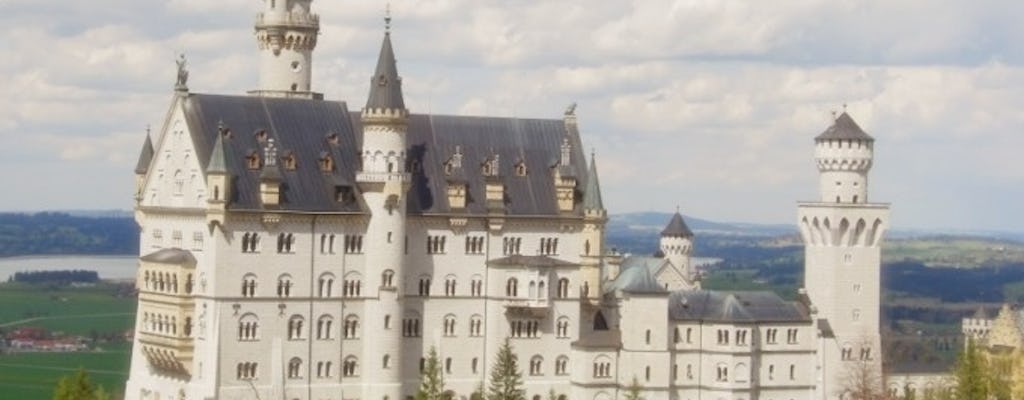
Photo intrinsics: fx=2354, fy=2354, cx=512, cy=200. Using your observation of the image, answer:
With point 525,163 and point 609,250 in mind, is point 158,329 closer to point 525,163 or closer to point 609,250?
point 525,163

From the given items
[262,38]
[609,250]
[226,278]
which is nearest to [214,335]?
[226,278]

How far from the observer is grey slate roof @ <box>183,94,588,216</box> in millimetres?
111750

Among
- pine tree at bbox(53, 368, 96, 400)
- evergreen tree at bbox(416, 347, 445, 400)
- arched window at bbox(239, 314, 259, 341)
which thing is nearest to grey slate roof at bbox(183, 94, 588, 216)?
arched window at bbox(239, 314, 259, 341)

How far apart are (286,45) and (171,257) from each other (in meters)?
15.0

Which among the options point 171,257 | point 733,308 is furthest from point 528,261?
point 171,257

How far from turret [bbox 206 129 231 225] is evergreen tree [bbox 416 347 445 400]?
12.4 m

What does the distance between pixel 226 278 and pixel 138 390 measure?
11.3 m

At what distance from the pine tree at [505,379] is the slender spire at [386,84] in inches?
516

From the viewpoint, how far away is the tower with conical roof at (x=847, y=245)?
126375mm

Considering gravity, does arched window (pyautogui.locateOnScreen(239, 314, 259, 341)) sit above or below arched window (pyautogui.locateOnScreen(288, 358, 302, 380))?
above

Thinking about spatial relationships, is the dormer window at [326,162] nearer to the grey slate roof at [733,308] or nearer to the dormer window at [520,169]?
the dormer window at [520,169]

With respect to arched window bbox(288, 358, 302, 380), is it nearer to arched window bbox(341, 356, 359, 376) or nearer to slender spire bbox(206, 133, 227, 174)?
arched window bbox(341, 356, 359, 376)

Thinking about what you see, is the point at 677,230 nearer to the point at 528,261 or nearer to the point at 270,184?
the point at 528,261

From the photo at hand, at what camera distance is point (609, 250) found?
5433 inches
